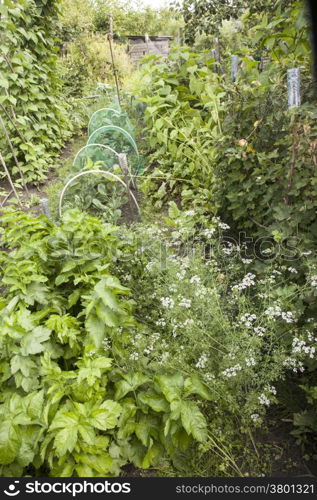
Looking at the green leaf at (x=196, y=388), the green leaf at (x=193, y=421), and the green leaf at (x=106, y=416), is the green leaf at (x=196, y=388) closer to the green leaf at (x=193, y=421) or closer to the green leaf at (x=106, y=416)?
the green leaf at (x=193, y=421)

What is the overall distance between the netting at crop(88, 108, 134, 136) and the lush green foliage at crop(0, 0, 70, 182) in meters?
0.70

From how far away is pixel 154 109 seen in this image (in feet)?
14.8

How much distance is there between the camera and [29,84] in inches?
209

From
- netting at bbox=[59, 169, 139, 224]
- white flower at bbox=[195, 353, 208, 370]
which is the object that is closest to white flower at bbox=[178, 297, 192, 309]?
white flower at bbox=[195, 353, 208, 370]

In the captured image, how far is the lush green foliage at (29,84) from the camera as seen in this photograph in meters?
4.81

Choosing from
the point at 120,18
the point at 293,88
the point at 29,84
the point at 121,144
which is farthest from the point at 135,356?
the point at 120,18

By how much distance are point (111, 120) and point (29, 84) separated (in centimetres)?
117

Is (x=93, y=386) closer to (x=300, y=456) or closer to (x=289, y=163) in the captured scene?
(x=300, y=456)

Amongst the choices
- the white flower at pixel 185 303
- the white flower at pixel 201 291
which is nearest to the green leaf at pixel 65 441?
the white flower at pixel 185 303

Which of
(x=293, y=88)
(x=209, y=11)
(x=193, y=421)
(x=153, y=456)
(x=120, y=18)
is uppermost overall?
(x=120, y=18)

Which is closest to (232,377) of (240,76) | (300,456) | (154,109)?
(300,456)

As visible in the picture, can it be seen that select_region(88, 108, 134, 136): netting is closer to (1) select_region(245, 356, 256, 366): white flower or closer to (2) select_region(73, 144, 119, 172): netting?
(2) select_region(73, 144, 119, 172): netting

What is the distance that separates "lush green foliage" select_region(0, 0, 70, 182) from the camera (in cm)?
481

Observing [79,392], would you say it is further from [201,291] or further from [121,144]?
[121,144]
